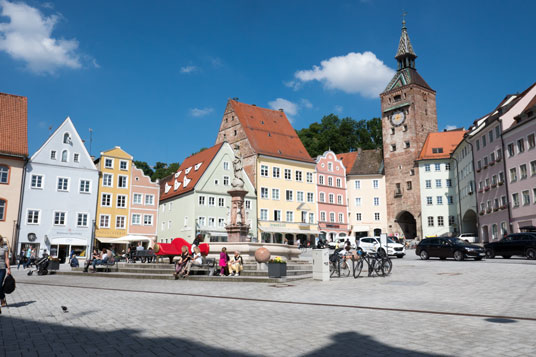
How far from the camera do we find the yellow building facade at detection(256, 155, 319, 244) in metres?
59.4

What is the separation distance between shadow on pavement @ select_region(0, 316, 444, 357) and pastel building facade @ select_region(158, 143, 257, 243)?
146 ft

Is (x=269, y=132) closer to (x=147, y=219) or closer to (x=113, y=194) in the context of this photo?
(x=147, y=219)

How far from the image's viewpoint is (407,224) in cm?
7238

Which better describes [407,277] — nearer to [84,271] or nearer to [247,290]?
[247,290]

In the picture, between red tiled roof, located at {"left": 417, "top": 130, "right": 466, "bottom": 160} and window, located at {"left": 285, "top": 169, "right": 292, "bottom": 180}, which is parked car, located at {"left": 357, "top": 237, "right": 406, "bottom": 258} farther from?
red tiled roof, located at {"left": 417, "top": 130, "right": 466, "bottom": 160}

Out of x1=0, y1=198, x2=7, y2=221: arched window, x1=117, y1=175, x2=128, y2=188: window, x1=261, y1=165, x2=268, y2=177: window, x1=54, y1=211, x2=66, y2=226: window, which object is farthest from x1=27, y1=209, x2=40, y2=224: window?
x1=261, y1=165, x2=268, y2=177: window

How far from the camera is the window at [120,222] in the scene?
5075 centimetres

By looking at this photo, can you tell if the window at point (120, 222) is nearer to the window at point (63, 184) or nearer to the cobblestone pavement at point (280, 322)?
the window at point (63, 184)

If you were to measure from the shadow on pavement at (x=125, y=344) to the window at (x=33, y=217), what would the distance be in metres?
39.8

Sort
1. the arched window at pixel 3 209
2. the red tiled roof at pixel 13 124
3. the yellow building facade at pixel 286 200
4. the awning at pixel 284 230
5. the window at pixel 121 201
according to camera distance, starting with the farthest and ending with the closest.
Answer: the yellow building facade at pixel 286 200 < the awning at pixel 284 230 < the window at pixel 121 201 < the red tiled roof at pixel 13 124 < the arched window at pixel 3 209

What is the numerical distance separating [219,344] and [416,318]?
163 inches

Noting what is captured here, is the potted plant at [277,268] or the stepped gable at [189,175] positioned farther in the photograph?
the stepped gable at [189,175]

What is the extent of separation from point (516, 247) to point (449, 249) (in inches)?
156

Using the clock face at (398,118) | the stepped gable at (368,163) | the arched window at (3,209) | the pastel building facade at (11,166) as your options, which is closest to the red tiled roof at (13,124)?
the pastel building facade at (11,166)
